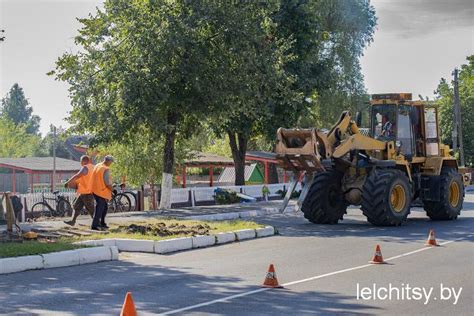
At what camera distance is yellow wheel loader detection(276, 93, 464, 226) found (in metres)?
19.7

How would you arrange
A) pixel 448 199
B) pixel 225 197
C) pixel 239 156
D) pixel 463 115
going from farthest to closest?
1. pixel 463 115
2. pixel 239 156
3. pixel 225 197
4. pixel 448 199

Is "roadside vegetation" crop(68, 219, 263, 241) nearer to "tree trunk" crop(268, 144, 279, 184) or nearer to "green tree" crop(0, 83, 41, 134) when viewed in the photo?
"tree trunk" crop(268, 144, 279, 184)

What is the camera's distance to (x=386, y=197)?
63.2 ft

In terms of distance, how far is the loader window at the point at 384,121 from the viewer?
21.5 meters

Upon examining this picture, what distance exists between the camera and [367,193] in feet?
63.9

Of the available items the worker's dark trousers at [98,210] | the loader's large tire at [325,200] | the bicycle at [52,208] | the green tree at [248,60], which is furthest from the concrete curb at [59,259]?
the green tree at [248,60]

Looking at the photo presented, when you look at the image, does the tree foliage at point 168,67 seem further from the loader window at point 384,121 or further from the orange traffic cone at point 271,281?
the orange traffic cone at point 271,281

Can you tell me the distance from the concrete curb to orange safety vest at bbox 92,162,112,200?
3495 millimetres

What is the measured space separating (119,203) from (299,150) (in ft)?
31.6

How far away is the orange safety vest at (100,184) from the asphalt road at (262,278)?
309 centimetres

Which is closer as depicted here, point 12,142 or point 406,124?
point 406,124

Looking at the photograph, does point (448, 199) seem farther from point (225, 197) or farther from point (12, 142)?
point (12, 142)

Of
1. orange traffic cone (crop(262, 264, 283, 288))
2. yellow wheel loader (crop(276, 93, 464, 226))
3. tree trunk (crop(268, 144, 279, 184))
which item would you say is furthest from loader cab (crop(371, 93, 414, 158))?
tree trunk (crop(268, 144, 279, 184))

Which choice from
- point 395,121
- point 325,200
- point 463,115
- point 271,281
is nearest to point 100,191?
point 325,200
